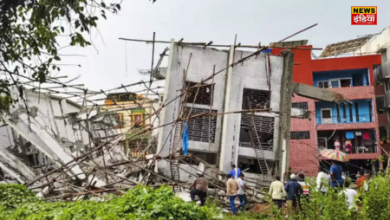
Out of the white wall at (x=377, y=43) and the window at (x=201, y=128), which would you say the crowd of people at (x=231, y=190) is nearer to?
the window at (x=201, y=128)

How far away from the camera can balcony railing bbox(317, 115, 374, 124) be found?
3164 centimetres

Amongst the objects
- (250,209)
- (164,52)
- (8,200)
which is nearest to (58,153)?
(8,200)

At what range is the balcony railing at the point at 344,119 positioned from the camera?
31636 mm

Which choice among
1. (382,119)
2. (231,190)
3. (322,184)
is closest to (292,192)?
(231,190)

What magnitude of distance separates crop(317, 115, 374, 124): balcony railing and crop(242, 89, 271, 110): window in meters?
15.9

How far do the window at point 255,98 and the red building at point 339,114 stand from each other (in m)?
13.9

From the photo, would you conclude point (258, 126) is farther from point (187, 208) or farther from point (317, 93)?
point (187, 208)

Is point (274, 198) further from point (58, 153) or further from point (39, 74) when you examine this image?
point (58, 153)

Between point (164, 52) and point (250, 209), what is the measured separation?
8.17m

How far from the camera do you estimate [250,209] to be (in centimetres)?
1383

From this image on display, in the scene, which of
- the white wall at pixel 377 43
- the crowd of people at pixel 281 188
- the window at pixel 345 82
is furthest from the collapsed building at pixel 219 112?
the white wall at pixel 377 43

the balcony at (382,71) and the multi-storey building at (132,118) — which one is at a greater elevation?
the balcony at (382,71)

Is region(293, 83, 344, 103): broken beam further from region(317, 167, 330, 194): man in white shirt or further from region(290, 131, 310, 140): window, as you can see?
region(290, 131, 310, 140): window

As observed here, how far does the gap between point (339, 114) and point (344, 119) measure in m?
0.59
